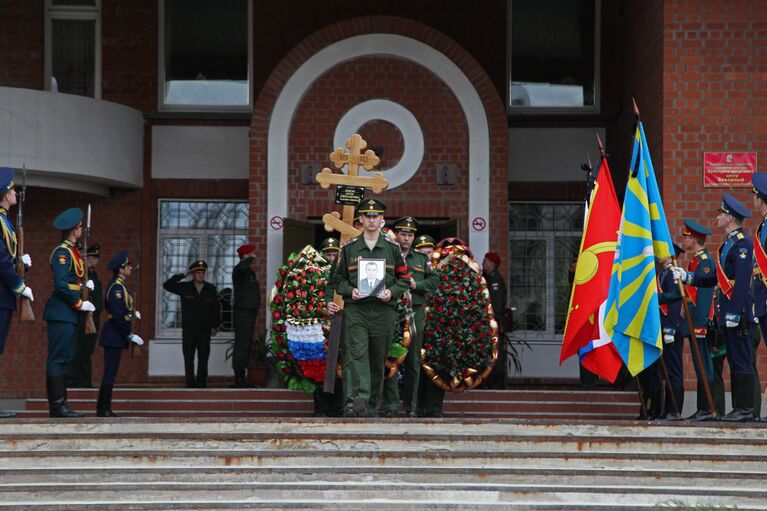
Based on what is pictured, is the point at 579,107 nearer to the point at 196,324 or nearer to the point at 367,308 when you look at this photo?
the point at 196,324

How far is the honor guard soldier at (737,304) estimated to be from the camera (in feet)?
37.9

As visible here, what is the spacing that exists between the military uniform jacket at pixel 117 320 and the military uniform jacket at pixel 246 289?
10.1ft

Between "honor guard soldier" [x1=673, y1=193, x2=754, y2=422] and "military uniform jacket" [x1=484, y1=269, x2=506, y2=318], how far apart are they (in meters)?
4.64

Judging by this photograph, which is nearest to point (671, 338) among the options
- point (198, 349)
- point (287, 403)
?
point (287, 403)

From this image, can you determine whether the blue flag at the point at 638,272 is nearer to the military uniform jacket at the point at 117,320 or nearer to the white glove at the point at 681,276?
the white glove at the point at 681,276

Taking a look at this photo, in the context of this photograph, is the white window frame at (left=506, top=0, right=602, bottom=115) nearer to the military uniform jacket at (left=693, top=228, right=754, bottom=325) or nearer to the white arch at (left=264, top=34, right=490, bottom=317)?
the white arch at (left=264, top=34, right=490, bottom=317)

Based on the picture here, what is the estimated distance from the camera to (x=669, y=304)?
12.7 metres

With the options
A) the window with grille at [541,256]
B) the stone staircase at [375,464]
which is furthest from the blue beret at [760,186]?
the window with grille at [541,256]

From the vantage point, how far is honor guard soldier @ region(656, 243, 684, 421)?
1257 centimetres

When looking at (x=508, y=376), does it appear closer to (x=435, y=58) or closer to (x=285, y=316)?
(x=435, y=58)

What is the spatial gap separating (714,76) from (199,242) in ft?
25.6

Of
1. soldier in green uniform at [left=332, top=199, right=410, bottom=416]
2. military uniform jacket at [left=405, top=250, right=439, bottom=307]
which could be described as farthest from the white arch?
soldier in green uniform at [left=332, top=199, right=410, bottom=416]

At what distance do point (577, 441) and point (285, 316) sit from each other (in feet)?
11.3

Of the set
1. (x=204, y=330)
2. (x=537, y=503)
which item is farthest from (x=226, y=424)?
(x=204, y=330)
